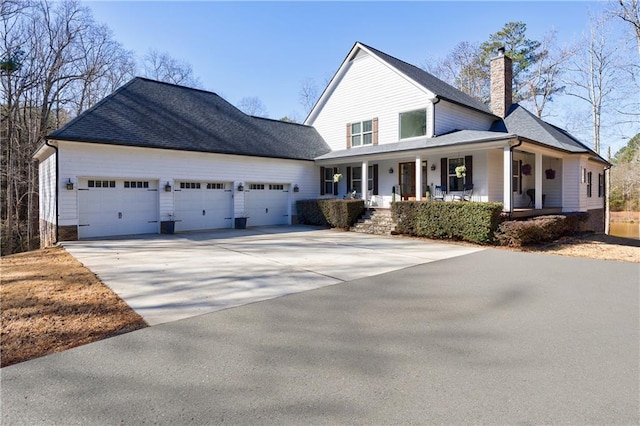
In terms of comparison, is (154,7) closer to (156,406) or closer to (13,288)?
(13,288)

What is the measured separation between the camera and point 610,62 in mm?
23219

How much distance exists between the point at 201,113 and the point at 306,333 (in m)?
15.0

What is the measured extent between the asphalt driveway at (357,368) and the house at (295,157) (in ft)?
26.7

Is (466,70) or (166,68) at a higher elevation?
(166,68)

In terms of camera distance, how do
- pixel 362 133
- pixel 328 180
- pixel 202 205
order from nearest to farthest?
pixel 202 205 < pixel 362 133 < pixel 328 180

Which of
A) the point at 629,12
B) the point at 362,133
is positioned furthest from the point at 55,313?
the point at 629,12

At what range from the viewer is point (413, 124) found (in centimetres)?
1562

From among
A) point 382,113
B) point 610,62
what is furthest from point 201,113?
point 610,62

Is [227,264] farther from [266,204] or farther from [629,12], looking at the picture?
[629,12]

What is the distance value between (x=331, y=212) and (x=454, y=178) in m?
5.45

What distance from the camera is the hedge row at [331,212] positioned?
48.0ft

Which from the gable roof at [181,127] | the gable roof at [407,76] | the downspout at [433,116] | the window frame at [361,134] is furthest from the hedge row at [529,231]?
the gable roof at [181,127]

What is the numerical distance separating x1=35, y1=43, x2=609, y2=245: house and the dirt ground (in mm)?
5346

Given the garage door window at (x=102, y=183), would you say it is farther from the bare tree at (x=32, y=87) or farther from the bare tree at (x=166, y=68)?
the bare tree at (x=166, y=68)
